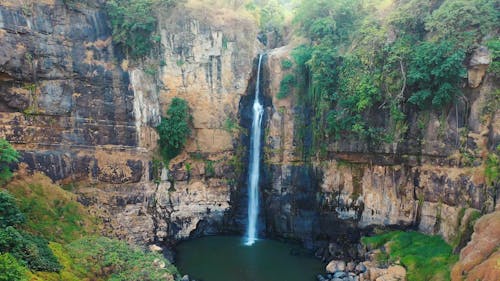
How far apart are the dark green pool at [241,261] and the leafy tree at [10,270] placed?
9.37 meters

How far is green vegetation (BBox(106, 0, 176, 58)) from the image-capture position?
870 inches

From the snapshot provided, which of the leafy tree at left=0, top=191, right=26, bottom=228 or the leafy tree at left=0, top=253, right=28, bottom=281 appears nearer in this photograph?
the leafy tree at left=0, top=253, right=28, bottom=281

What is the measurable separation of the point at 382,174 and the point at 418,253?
15.5 feet

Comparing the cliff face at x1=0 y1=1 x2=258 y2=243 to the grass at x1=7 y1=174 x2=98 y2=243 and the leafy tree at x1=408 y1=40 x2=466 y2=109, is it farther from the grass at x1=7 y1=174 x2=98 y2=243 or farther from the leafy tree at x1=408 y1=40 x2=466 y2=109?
the leafy tree at x1=408 y1=40 x2=466 y2=109

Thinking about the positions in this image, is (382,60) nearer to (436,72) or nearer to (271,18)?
(436,72)

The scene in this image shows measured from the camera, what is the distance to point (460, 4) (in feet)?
56.0

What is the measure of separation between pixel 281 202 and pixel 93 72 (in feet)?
44.2

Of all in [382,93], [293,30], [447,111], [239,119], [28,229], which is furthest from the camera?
[293,30]

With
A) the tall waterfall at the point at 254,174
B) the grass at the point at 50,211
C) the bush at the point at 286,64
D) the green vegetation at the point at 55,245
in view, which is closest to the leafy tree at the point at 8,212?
the green vegetation at the point at 55,245

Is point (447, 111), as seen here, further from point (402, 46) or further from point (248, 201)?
point (248, 201)

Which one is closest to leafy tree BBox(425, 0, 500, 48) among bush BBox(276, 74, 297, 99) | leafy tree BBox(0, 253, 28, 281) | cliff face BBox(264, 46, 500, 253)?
cliff face BBox(264, 46, 500, 253)

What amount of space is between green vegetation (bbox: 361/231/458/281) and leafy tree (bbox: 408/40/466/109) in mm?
6579

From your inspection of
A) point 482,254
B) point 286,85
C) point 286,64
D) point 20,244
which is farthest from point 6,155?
point 482,254

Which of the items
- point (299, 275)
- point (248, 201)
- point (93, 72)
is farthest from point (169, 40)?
point (299, 275)
